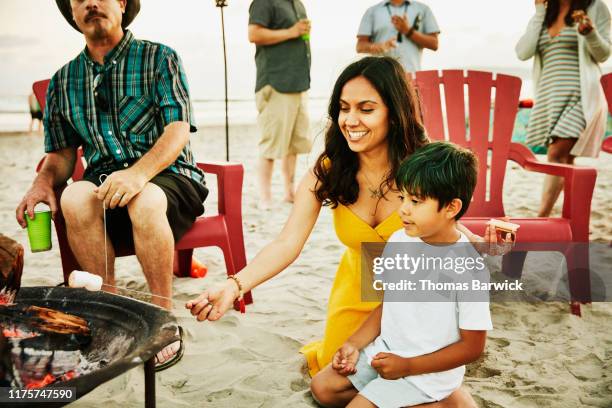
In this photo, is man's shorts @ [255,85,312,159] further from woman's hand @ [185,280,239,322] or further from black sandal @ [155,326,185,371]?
woman's hand @ [185,280,239,322]

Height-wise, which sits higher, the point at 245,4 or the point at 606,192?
the point at 245,4

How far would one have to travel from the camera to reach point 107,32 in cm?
242

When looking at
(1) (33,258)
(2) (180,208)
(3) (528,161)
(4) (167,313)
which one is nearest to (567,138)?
(3) (528,161)

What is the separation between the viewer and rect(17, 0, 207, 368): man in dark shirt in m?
2.28

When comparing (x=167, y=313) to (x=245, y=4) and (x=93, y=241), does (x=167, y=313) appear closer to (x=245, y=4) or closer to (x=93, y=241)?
(x=93, y=241)

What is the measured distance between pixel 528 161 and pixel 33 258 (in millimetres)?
2984

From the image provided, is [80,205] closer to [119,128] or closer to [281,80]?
[119,128]

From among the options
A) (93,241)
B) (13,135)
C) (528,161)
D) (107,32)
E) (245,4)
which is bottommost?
(13,135)

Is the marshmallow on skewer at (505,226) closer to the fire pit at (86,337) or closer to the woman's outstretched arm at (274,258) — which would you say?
the woman's outstretched arm at (274,258)

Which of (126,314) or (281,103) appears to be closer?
(126,314)

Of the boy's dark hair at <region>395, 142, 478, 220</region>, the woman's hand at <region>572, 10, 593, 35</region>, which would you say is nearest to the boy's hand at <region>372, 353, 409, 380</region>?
the boy's dark hair at <region>395, 142, 478, 220</region>

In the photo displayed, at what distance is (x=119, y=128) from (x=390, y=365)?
161 centimetres

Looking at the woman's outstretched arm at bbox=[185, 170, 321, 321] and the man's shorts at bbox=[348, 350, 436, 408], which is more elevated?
the woman's outstretched arm at bbox=[185, 170, 321, 321]

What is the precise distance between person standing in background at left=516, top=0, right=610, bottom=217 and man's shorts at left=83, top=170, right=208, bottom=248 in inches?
93.4
